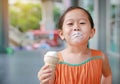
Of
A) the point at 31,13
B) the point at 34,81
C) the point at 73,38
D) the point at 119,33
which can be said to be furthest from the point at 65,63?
the point at 31,13

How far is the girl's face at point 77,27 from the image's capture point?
712mm

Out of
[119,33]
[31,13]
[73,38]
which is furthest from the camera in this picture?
[31,13]

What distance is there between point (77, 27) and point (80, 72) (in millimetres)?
107

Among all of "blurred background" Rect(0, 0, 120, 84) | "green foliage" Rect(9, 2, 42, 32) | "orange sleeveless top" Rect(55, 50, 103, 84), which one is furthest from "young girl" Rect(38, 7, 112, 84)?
"green foliage" Rect(9, 2, 42, 32)

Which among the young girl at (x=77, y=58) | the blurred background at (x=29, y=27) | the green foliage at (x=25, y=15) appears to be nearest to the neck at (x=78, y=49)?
the young girl at (x=77, y=58)

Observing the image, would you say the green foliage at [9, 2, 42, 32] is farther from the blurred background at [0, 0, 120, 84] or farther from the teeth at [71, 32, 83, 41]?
the teeth at [71, 32, 83, 41]

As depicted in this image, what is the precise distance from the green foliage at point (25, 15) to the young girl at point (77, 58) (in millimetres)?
6143

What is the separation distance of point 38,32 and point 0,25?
911 millimetres

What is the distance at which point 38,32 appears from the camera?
700 centimetres

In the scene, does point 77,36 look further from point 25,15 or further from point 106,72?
point 25,15

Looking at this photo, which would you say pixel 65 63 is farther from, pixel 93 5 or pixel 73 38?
pixel 93 5

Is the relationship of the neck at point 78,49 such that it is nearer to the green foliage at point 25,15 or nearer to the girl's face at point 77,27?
the girl's face at point 77,27

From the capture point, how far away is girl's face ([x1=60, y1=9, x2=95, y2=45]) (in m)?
0.71

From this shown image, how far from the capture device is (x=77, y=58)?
739mm
